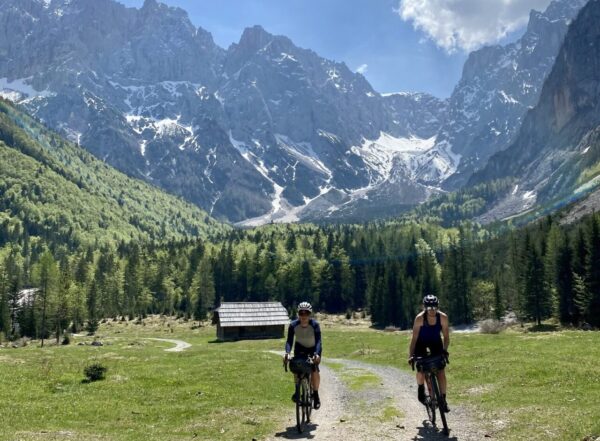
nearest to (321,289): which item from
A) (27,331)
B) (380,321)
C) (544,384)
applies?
(380,321)

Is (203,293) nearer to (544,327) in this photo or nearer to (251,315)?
(251,315)

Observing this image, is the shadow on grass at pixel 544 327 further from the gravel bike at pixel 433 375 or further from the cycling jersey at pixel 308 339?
the cycling jersey at pixel 308 339

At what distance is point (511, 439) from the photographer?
54.1ft

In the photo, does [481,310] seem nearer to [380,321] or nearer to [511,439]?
[380,321]

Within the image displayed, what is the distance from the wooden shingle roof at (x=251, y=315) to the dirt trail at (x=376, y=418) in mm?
71009

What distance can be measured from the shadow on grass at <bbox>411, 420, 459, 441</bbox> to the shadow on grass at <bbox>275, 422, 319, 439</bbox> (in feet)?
11.9

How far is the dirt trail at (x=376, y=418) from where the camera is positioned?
17812 millimetres

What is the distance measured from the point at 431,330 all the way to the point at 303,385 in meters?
5.38

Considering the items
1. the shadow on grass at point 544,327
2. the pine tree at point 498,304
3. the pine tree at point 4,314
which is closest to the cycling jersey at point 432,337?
the shadow on grass at point 544,327

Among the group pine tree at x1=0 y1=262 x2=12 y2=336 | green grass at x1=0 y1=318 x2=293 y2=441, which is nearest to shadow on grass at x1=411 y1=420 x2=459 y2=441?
green grass at x1=0 y1=318 x2=293 y2=441

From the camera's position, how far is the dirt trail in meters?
17.8

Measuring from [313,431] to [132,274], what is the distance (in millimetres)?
176375

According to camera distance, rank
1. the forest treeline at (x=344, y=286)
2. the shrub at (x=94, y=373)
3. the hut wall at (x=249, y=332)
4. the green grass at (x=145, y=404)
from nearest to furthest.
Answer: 1. the green grass at (x=145, y=404)
2. the shrub at (x=94, y=373)
3. the forest treeline at (x=344, y=286)
4. the hut wall at (x=249, y=332)

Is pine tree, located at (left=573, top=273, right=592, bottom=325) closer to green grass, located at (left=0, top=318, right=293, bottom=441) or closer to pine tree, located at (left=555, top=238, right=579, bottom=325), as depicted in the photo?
pine tree, located at (left=555, top=238, right=579, bottom=325)
